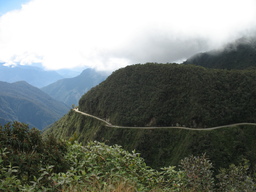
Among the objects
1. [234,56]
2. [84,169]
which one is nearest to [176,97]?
[84,169]

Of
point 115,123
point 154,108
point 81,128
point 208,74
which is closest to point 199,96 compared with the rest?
point 208,74

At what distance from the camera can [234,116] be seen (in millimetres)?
78688

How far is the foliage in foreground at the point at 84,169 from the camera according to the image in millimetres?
5000

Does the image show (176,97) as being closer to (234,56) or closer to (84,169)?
(84,169)

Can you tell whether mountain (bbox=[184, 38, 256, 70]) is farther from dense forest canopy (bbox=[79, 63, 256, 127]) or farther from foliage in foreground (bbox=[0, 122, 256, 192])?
foliage in foreground (bbox=[0, 122, 256, 192])

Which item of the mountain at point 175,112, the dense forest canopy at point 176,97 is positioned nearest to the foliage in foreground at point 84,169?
the mountain at point 175,112

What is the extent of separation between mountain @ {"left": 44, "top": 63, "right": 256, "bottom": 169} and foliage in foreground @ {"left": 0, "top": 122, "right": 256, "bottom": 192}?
61.5m

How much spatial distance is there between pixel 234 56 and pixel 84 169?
570 ft

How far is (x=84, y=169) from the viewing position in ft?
18.8

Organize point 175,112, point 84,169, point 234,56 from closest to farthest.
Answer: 1. point 84,169
2. point 175,112
3. point 234,56

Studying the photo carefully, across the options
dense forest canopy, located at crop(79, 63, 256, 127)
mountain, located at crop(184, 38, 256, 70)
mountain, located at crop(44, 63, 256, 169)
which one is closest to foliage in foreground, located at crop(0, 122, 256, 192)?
mountain, located at crop(44, 63, 256, 169)

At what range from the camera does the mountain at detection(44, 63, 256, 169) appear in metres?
73.2

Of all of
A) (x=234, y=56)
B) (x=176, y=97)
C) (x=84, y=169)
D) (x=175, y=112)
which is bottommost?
(x=84, y=169)

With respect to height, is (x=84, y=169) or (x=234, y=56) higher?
(x=234, y=56)
